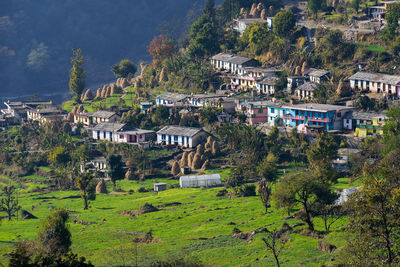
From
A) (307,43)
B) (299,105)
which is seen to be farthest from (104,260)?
(307,43)

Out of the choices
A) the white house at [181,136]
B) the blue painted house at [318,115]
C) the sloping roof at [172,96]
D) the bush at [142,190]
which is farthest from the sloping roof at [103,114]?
the blue painted house at [318,115]

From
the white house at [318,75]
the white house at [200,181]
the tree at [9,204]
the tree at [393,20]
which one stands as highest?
the tree at [393,20]

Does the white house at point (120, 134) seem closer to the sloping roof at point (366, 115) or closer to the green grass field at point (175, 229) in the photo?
the green grass field at point (175, 229)

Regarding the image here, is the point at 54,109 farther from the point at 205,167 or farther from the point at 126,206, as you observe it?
the point at 126,206

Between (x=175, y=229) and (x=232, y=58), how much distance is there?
232 ft

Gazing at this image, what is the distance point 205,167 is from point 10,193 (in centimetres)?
2794

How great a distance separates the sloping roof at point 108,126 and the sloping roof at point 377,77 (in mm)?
39572

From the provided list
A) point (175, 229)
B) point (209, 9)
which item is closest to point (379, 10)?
point (209, 9)

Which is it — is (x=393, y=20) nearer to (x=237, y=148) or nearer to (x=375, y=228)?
(x=237, y=148)

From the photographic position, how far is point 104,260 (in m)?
62.9

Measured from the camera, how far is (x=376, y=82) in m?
112

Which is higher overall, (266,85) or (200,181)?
(266,85)

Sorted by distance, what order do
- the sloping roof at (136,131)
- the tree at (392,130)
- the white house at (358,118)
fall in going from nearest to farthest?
the tree at (392,130) → the white house at (358,118) → the sloping roof at (136,131)

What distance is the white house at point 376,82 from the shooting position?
358 ft
